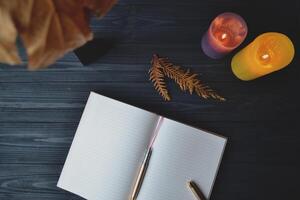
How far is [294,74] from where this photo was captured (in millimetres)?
595

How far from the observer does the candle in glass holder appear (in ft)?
1.77

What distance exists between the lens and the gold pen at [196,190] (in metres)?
0.52

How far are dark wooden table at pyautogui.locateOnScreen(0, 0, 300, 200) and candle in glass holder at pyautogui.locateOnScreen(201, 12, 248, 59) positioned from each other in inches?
1.7

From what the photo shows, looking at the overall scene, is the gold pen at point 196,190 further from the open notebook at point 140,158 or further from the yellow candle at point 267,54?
the yellow candle at point 267,54

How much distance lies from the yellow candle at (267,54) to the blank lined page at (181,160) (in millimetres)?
136

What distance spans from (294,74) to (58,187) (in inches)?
19.2

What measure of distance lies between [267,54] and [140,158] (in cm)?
28

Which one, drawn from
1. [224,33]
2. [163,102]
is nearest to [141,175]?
[163,102]

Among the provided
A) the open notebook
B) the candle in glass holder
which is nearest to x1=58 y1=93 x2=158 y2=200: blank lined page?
the open notebook

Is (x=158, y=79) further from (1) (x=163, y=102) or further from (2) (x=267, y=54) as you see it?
(2) (x=267, y=54)

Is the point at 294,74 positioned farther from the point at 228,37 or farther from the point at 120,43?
the point at 120,43

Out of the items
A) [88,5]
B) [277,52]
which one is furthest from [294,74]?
[88,5]

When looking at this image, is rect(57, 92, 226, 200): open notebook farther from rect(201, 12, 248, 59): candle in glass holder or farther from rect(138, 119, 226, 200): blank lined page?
rect(201, 12, 248, 59): candle in glass holder

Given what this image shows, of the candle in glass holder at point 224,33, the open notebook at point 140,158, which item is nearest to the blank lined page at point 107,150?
the open notebook at point 140,158
